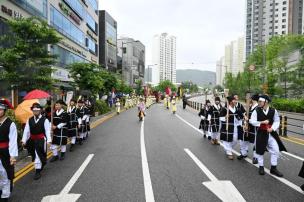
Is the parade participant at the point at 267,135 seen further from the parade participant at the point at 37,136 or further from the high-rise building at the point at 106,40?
the high-rise building at the point at 106,40

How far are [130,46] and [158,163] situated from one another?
91.9 m

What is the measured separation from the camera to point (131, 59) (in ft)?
326

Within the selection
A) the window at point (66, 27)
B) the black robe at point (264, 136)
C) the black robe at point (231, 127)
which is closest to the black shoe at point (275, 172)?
the black robe at point (264, 136)

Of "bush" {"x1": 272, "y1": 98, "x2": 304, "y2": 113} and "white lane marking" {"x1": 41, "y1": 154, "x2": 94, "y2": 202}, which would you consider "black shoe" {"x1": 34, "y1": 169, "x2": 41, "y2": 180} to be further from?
"bush" {"x1": 272, "y1": 98, "x2": 304, "y2": 113}

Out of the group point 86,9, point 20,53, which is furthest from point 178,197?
point 86,9

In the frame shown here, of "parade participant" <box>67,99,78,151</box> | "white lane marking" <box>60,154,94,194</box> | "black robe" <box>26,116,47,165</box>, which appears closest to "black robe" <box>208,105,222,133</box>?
"white lane marking" <box>60,154,94,194</box>

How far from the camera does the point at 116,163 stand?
27.4 ft

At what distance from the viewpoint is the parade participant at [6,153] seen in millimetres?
5484

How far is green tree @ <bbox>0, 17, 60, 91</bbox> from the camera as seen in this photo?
13703mm

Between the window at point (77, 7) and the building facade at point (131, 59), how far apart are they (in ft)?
133

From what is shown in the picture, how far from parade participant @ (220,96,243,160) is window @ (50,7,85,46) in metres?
25.9

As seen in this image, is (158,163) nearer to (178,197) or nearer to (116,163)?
(116,163)

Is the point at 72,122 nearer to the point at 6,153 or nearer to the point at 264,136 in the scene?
the point at 6,153

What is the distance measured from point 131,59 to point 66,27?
63.8 m
